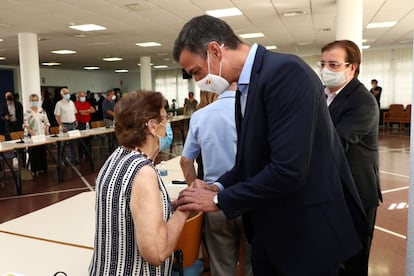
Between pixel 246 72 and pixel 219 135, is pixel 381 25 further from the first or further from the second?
pixel 246 72

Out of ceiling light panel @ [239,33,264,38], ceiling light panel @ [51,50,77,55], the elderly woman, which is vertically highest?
ceiling light panel @ [239,33,264,38]

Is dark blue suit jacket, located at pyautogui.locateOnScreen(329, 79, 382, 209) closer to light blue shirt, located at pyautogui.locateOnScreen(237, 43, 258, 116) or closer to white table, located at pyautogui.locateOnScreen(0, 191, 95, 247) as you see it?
light blue shirt, located at pyautogui.locateOnScreen(237, 43, 258, 116)

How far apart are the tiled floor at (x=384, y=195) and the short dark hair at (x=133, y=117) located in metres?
2.34

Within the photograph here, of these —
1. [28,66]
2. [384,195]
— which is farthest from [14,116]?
[384,195]

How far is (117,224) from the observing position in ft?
4.43

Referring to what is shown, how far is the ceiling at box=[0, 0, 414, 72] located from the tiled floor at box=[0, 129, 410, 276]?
2965mm

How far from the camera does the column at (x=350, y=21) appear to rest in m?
6.06

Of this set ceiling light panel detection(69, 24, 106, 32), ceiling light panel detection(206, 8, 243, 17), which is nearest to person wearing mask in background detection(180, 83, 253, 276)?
ceiling light panel detection(206, 8, 243, 17)

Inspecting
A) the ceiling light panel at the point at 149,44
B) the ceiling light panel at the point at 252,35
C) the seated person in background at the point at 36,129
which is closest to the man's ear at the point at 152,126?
the seated person in background at the point at 36,129

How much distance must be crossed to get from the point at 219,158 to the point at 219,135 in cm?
12

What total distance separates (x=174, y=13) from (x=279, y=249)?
692 centimetres

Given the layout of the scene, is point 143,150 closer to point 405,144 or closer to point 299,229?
point 299,229

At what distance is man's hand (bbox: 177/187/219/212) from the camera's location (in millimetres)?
1229

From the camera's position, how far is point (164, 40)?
36.1 feet
